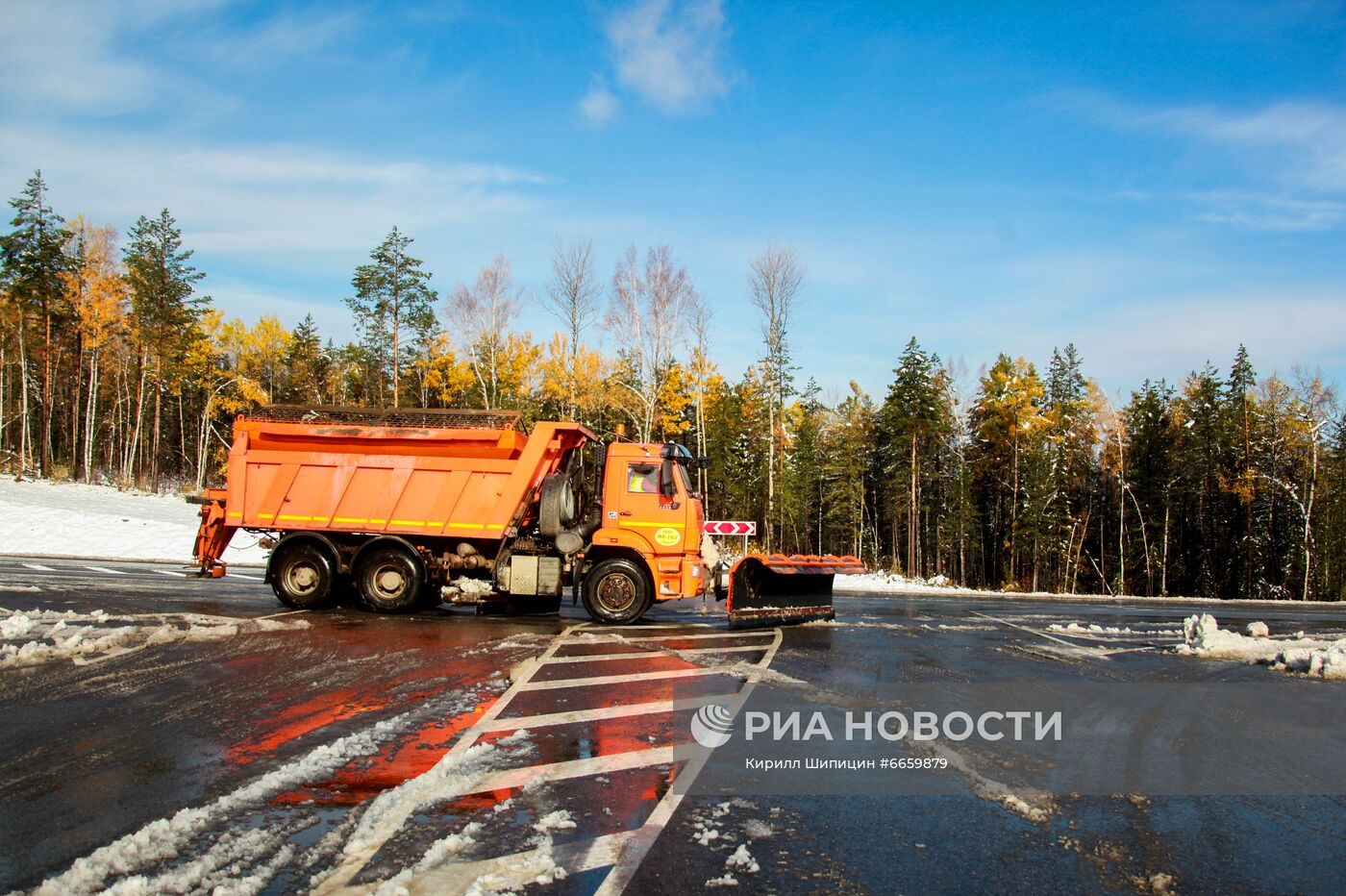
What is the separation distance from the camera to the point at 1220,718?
773cm

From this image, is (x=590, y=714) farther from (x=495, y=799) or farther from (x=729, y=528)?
(x=729, y=528)

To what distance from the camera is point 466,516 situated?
1383cm

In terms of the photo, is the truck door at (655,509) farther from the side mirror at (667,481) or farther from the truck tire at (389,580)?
the truck tire at (389,580)

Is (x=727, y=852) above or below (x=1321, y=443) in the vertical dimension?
below

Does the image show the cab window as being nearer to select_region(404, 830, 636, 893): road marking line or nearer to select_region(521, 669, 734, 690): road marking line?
select_region(521, 669, 734, 690): road marking line

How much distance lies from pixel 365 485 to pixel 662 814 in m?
10.6

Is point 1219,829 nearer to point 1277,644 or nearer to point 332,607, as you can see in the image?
point 1277,644

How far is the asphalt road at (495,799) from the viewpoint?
4.11 metres

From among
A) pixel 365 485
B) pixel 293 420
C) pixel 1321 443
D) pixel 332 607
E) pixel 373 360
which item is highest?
pixel 373 360

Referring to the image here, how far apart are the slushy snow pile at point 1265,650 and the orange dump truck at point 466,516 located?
16.5ft

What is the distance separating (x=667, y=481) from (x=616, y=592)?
195 cm

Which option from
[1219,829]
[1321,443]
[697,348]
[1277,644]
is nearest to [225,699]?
[1219,829]

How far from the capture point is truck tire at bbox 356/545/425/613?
13875 mm

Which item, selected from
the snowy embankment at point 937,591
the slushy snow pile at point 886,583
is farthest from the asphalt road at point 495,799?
the slushy snow pile at point 886,583
